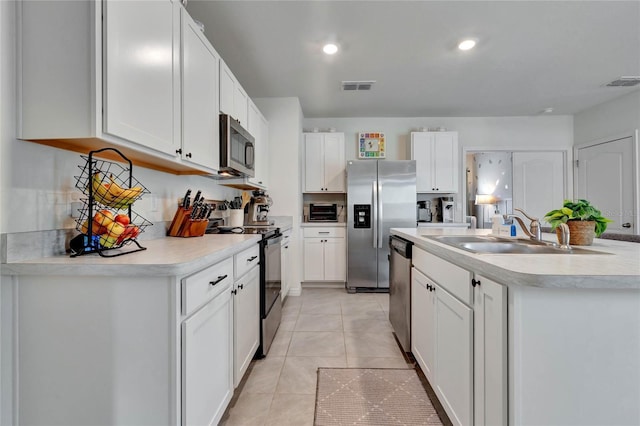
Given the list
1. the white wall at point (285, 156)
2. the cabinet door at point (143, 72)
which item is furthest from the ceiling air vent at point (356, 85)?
the cabinet door at point (143, 72)

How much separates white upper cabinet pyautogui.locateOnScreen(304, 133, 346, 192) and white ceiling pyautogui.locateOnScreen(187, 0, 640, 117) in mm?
506

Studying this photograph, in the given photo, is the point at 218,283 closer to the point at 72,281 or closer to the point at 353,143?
the point at 72,281

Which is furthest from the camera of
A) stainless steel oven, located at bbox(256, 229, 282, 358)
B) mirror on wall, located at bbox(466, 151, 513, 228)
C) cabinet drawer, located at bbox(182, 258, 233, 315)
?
mirror on wall, located at bbox(466, 151, 513, 228)

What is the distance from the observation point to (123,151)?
1.34 m

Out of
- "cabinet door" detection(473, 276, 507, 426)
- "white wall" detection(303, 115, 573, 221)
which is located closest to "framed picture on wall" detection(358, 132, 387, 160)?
"white wall" detection(303, 115, 573, 221)

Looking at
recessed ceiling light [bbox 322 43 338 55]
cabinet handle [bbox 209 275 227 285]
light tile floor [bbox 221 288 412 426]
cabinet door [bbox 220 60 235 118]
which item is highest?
recessed ceiling light [bbox 322 43 338 55]

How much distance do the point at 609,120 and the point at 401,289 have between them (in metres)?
4.17

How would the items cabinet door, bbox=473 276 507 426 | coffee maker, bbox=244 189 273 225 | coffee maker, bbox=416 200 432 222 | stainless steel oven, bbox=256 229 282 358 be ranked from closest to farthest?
cabinet door, bbox=473 276 507 426
stainless steel oven, bbox=256 229 282 358
coffee maker, bbox=244 189 273 225
coffee maker, bbox=416 200 432 222

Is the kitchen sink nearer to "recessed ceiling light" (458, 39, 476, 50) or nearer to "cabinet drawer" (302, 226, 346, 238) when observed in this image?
"recessed ceiling light" (458, 39, 476, 50)

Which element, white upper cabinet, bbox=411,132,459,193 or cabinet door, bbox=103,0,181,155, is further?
white upper cabinet, bbox=411,132,459,193

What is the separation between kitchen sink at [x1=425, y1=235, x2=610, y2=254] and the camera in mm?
1293

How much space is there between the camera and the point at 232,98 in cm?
238

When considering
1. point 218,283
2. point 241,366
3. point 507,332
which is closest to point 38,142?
point 218,283

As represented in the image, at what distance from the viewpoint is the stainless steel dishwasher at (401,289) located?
1.97 meters
